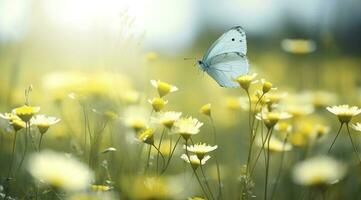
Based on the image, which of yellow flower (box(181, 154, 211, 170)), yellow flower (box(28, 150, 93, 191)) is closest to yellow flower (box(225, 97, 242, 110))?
yellow flower (box(181, 154, 211, 170))

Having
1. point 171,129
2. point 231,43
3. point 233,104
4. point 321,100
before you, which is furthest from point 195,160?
point 321,100

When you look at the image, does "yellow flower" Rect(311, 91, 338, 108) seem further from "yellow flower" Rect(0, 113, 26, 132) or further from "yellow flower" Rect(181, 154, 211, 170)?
"yellow flower" Rect(0, 113, 26, 132)

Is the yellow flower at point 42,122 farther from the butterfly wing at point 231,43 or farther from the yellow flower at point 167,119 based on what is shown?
the butterfly wing at point 231,43

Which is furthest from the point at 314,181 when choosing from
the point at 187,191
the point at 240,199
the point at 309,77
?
the point at 309,77

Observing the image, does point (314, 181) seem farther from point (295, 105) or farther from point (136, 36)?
point (295, 105)

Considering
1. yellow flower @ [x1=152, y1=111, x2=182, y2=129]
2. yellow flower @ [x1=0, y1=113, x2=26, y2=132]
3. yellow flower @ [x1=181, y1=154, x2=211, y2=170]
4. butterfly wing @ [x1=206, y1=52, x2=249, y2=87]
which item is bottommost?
yellow flower @ [x1=181, y1=154, x2=211, y2=170]

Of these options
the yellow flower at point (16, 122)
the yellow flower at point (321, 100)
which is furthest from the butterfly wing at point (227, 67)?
the yellow flower at point (16, 122)
